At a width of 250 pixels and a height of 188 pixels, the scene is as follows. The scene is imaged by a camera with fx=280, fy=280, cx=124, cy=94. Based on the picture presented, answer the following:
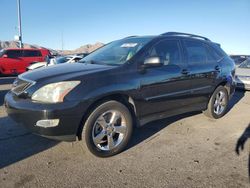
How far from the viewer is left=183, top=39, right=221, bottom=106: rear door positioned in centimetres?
522

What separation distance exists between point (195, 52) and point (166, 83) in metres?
1.28

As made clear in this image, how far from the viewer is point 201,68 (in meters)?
5.38

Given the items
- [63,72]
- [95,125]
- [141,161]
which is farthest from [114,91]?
[141,161]

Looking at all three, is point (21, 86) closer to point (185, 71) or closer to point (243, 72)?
point (185, 71)

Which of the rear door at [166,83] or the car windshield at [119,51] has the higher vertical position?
the car windshield at [119,51]

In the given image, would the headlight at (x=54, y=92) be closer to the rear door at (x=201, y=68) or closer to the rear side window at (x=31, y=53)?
the rear door at (x=201, y=68)

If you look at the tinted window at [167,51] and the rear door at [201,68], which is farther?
the rear door at [201,68]

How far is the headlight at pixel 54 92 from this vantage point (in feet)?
11.5

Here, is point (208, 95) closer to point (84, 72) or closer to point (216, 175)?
point (216, 175)

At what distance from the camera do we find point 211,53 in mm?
5898

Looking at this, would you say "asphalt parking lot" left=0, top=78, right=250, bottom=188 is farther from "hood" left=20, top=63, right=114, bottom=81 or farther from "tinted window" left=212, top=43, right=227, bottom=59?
"tinted window" left=212, top=43, right=227, bottom=59

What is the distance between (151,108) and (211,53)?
231cm

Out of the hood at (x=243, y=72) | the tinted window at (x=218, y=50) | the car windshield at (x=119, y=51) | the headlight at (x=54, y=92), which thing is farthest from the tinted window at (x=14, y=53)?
the headlight at (x=54, y=92)

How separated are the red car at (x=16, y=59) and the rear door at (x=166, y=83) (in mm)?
13734
